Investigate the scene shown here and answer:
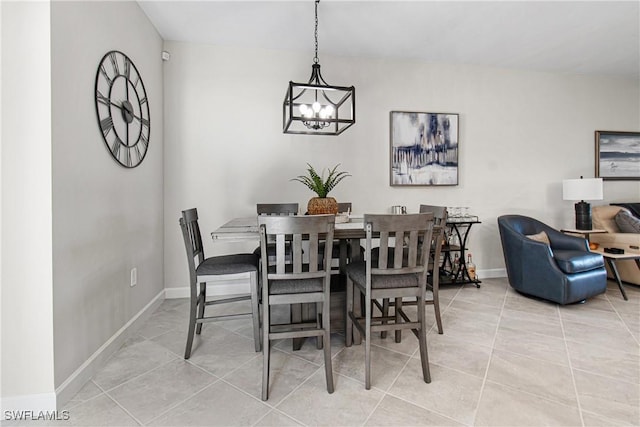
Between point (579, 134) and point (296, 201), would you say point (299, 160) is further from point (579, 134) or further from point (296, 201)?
point (579, 134)

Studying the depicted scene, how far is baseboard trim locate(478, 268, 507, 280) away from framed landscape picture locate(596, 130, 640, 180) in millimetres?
1904

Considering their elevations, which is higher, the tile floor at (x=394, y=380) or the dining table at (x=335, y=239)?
the dining table at (x=335, y=239)

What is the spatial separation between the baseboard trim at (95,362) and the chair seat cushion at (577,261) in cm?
377

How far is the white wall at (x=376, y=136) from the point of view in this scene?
320cm

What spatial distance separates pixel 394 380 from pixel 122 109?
103 inches

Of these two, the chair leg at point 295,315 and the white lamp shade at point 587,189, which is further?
the white lamp shade at point 587,189

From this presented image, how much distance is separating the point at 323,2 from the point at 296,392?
2.86m

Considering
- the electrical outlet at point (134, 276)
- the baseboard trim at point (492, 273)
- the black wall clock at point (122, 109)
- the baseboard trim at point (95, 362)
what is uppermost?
the black wall clock at point (122, 109)

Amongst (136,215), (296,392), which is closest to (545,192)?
(296,392)

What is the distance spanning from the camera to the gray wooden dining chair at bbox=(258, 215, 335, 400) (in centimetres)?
150

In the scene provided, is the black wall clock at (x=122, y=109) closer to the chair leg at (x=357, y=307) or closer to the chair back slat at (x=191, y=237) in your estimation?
the chair back slat at (x=191, y=237)

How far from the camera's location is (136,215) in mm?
2500

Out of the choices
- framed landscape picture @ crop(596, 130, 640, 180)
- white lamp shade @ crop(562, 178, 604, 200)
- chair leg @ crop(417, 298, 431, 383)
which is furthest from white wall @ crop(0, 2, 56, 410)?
framed landscape picture @ crop(596, 130, 640, 180)

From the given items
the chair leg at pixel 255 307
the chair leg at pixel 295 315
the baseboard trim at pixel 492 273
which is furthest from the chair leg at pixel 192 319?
the baseboard trim at pixel 492 273
